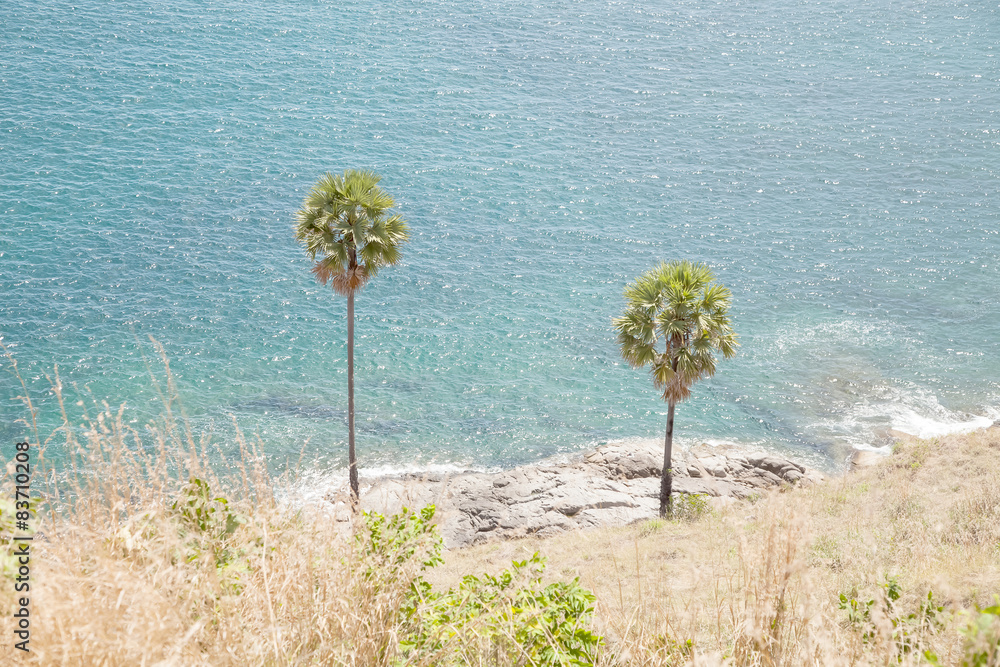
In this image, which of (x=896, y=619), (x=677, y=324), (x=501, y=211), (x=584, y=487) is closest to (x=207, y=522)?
(x=896, y=619)

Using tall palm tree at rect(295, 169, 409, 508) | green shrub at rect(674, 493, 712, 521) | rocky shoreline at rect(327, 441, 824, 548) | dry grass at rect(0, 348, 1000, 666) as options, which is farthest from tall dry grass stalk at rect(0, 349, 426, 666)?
green shrub at rect(674, 493, 712, 521)

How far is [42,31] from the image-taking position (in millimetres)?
64750

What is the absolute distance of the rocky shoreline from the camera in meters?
26.7

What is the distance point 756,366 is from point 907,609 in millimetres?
27248

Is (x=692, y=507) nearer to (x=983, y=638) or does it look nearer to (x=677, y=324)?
(x=677, y=324)

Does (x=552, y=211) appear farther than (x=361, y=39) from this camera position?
No

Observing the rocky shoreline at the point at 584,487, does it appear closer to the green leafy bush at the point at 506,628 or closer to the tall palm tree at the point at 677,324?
the tall palm tree at the point at 677,324

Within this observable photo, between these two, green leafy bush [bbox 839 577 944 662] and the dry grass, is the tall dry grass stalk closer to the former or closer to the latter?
the dry grass

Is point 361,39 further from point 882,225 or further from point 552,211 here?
point 882,225

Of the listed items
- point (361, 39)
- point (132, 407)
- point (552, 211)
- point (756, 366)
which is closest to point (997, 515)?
point (756, 366)

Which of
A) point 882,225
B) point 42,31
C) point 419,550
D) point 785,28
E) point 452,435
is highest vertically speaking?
point 785,28

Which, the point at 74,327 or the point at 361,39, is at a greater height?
the point at 361,39

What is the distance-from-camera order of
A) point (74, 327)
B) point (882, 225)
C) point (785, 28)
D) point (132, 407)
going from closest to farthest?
point (132, 407) < point (74, 327) < point (882, 225) < point (785, 28)

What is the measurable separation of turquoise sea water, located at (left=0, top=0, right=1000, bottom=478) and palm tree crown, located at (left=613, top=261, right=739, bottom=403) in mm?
10641
